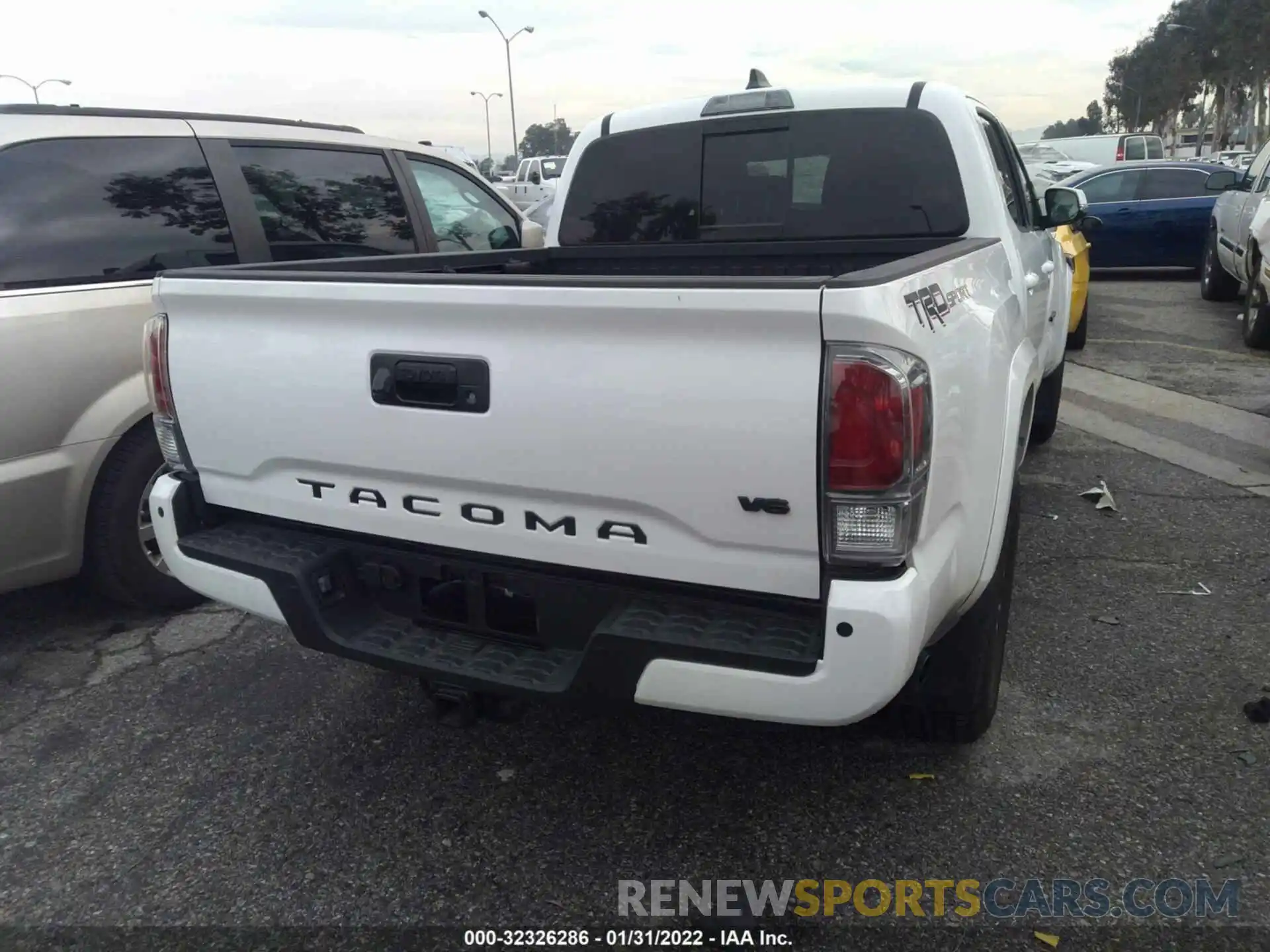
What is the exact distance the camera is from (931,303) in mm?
2080

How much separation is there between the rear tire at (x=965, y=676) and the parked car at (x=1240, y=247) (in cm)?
636

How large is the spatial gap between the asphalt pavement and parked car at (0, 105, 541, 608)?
1.63 feet

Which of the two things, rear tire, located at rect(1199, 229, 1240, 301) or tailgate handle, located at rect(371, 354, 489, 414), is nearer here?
tailgate handle, located at rect(371, 354, 489, 414)

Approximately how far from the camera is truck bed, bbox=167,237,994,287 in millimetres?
2410

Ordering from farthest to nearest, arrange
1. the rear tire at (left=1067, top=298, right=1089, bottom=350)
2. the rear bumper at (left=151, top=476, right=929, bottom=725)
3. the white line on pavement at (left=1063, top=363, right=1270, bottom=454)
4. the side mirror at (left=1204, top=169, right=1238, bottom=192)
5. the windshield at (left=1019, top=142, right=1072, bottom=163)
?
the windshield at (left=1019, top=142, right=1072, bottom=163) < the side mirror at (left=1204, top=169, right=1238, bottom=192) < the rear tire at (left=1067, top=298, right=1089, bottom=350) < the white line on pavement at (left=1063, top=363, right=1270, bottom=454) < the rear bumper at (left=151, top=476, right=929, bottom=725)

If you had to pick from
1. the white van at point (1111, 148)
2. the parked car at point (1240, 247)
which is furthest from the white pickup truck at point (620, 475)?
the white van at point (1111, 148)

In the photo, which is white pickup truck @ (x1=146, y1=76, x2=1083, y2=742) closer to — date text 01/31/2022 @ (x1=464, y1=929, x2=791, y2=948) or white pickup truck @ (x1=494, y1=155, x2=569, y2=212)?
date text 01/31/2022 @ (x1=464, y1=929, x2=791, y2=948)

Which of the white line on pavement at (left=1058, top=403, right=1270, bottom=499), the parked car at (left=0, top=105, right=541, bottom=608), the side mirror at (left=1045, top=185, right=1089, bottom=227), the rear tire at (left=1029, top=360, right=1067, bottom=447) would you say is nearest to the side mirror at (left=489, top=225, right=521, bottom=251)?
the parked car at (left=0, top=105, right=541, bottom=608)

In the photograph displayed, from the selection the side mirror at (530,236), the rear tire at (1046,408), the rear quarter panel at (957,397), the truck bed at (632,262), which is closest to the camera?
the rear quarter panel at (957,397)

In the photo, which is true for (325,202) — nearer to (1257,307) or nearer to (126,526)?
(126,526)

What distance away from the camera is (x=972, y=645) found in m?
2.58

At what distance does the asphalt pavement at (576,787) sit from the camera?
2.42 m

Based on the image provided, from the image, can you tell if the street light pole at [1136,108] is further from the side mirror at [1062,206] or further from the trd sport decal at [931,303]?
the trd sport decal at [931,303]
